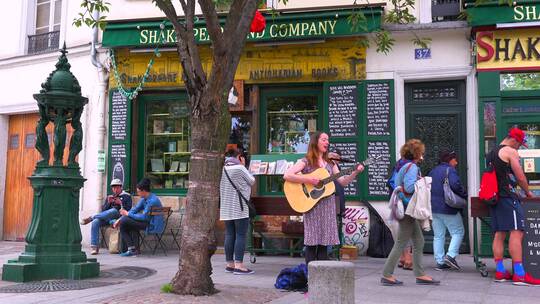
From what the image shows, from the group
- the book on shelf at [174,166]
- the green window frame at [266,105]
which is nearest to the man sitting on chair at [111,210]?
the book on shelf at [174,166]

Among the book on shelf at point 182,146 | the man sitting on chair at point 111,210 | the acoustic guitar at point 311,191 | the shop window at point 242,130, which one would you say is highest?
the shop window at point 242,130

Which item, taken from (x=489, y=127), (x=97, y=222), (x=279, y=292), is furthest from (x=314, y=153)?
(x=97, y=222)

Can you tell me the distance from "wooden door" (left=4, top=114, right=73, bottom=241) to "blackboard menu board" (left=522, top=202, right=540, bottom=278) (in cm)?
1038

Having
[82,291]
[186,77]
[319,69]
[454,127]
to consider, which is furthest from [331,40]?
[82,291]

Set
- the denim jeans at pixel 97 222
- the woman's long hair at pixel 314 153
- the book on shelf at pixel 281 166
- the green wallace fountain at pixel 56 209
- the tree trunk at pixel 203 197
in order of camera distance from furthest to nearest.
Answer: the denim jeans at pixel 97 222
the book on shelf at pixel 281 166
the green wallace fountain at pixel 56 209
the woman's long hair at pixel 314 153
the tree trunk at pixel 203 197

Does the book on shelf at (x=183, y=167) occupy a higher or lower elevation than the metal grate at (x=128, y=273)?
higher

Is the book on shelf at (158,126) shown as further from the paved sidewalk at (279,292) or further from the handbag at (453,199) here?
the handbag at (453,199)

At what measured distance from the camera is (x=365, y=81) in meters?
10.5

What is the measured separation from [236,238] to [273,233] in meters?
1.86

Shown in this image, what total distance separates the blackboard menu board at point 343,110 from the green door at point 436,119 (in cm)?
98

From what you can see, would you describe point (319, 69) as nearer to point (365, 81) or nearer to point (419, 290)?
point (365, 81)

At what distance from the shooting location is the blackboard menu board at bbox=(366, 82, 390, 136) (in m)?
10.3

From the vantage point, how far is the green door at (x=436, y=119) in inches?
403

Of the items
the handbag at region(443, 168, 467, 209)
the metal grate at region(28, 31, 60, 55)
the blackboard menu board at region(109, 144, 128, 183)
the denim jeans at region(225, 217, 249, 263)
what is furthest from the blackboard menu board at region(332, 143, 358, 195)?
the metal grate at region(28, 31, 60, 55)
